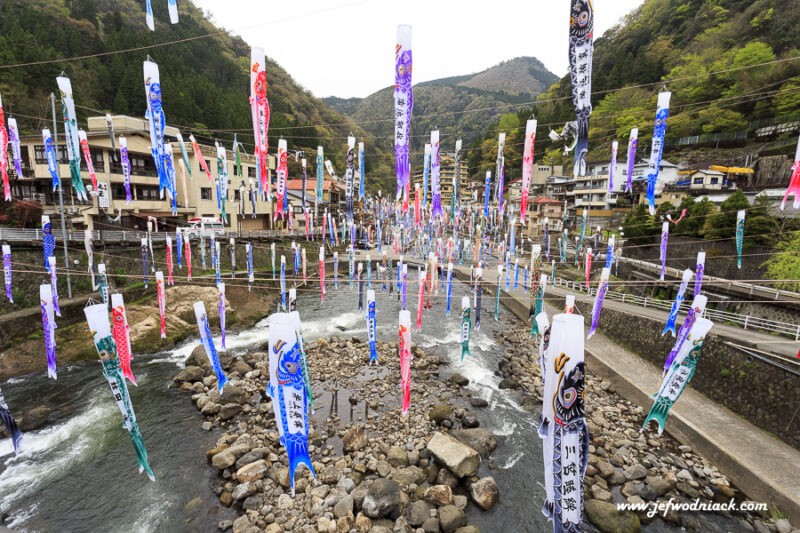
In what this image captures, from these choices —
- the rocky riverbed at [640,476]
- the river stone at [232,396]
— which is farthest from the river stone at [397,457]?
the river stone at [232,396]

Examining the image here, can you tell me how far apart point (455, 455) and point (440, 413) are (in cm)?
234

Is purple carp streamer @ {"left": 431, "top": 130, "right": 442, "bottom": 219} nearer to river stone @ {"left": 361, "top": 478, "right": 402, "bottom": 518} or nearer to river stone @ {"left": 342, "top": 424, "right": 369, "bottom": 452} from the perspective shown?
river stone @ {"left": 342, "top": 424, "right": 369, "bottom": 452}

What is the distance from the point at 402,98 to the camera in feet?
28.4

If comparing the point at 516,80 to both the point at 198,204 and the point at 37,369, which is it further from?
the point at 37,369

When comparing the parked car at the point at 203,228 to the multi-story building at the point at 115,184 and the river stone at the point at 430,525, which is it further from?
the river stone at the point at 430,525

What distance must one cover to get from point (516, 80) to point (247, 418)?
191 metres

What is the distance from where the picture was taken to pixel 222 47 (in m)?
70.6

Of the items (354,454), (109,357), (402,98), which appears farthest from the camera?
(354,454)

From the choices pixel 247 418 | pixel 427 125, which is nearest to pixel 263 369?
pixel 247 418

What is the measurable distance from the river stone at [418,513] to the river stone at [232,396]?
24.3 ft

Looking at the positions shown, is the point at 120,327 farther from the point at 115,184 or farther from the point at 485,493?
the point at 115,184

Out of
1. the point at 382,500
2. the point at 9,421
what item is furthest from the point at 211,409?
the point at 382,500

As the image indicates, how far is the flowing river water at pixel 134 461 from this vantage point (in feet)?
27.8

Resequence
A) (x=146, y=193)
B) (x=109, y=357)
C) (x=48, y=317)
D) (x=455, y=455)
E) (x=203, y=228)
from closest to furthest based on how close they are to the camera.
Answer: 1. (x=109, y=357)
2. (x=455, y=455)
3. (x=48, y=317)
4. (x=203, y=228)
5. (x=146, y=193)
